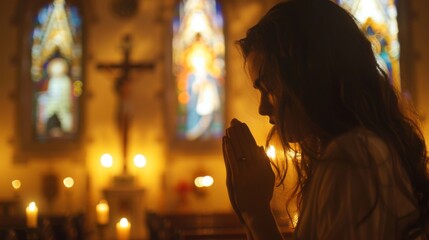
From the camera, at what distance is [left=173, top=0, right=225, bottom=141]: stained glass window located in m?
8.77

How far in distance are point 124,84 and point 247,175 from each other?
711 cm

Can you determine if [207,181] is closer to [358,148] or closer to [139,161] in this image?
[139,161]

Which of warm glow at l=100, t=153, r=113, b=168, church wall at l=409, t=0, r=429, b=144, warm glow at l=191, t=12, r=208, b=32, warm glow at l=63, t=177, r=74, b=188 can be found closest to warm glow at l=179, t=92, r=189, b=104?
warm glow at l=191, t=12, r=208, b=32

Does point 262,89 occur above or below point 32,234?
above

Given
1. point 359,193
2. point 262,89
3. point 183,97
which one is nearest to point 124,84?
point 183,97

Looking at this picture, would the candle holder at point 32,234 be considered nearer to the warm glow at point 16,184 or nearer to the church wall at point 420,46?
the warm glow at point 16,184

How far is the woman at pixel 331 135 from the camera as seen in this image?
0.78 m

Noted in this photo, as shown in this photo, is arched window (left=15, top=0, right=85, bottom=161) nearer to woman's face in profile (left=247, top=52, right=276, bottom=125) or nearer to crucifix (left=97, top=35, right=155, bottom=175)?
crucifix (left=97, top=35, right=155, bottom=175)

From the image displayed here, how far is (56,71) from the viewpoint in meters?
8.82

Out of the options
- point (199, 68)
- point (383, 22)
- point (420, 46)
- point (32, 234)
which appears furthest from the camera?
point (383, 22)

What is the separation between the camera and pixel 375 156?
0.79 metres

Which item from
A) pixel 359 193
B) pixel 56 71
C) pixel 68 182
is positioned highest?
pixel 56 71

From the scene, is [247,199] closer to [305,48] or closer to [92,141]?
[305,48]

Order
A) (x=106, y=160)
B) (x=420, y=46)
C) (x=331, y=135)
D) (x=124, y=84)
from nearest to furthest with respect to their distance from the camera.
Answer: (x=331, y=135) < (x=124, y=84) < (x=106, y=160) < (x=420, y=46)
